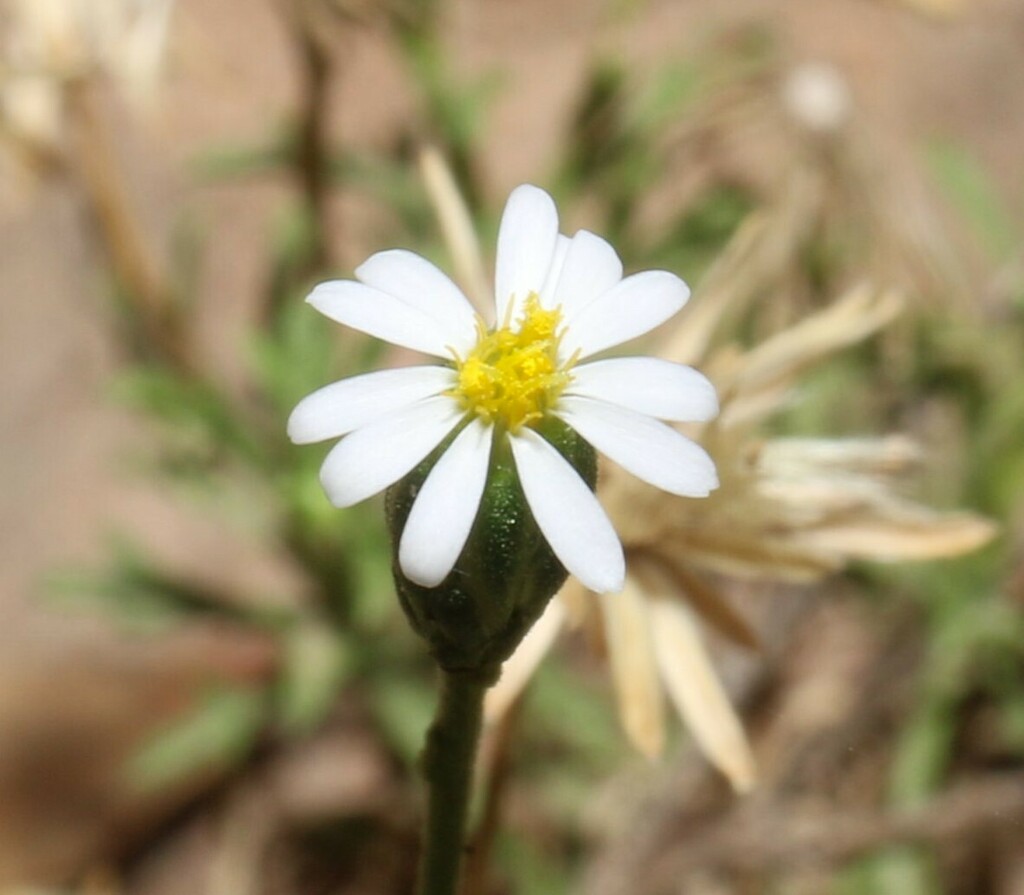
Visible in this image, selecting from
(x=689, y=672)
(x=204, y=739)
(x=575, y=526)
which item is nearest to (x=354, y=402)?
(x=575, y=526)

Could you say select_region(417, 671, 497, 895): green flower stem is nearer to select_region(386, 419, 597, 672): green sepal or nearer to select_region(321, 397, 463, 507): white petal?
select_region(386, 419, 597, 672): green sepal

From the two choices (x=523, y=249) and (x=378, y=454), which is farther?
(x=523, y=249)

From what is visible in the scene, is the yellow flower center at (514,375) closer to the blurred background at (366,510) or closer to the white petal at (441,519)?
the white petal at (441,519)

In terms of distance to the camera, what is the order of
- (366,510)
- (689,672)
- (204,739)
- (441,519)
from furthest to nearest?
(204,739) < (366,510) < (689,672) < (441,519)

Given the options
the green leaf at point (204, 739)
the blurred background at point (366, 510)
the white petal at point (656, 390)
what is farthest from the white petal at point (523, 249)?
the green leaf at point (204, 739)

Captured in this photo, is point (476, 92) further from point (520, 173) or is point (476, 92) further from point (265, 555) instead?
point (265, 555)

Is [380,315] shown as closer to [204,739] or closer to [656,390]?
[656,390]
